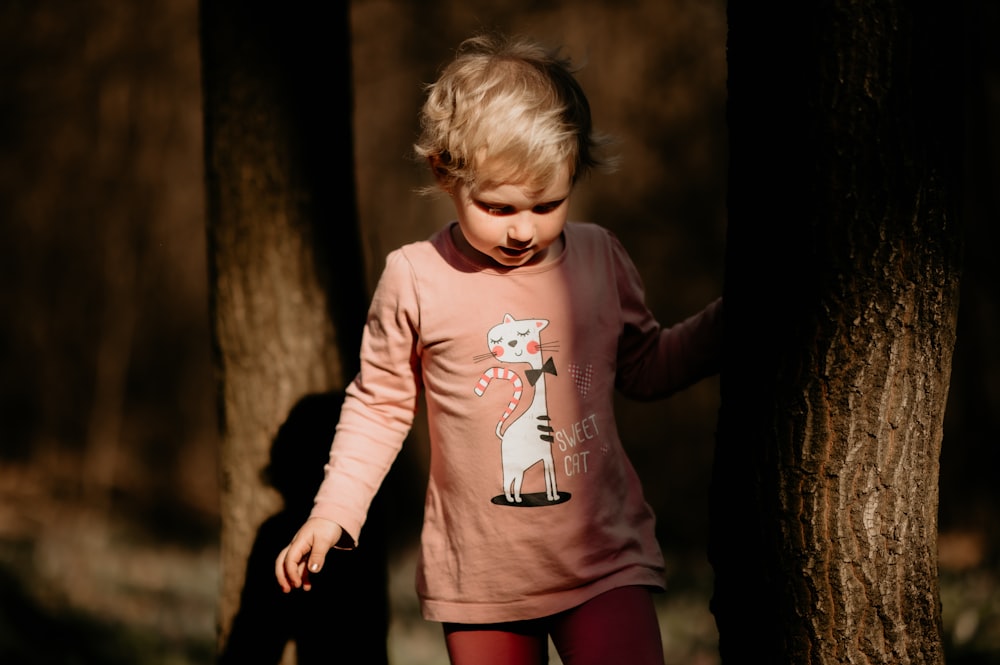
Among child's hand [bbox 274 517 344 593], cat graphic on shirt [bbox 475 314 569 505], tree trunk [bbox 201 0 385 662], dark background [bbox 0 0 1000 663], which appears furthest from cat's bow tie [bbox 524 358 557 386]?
dark background [bbox 0 0 1000 663]

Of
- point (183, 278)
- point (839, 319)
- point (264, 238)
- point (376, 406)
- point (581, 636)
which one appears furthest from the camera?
point (183, 278)

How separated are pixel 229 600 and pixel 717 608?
4.47ft

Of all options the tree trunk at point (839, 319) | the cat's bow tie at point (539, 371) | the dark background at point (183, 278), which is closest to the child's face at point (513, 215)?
the cat's bow tie at point (539, 371)

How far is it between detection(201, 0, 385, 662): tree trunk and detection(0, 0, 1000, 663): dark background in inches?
71.8

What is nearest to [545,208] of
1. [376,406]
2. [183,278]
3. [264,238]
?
[376,406]

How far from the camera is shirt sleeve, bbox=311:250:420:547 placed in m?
2.22

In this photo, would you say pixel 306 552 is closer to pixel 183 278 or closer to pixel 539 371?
pixel 539 371

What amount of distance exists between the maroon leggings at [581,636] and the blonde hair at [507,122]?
2.73ft

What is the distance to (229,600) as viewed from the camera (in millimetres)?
2818

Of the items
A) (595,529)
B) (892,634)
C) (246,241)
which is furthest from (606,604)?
(246,241)

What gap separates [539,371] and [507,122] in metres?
0.49

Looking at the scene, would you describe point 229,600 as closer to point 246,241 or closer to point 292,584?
point 292,584

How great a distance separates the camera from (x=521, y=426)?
2.16 metres

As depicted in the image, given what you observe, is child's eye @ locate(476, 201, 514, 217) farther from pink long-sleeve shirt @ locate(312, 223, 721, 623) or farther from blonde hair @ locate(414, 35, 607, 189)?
pink long-sleeve shirt @ locate(312, 223, 721, 623)
